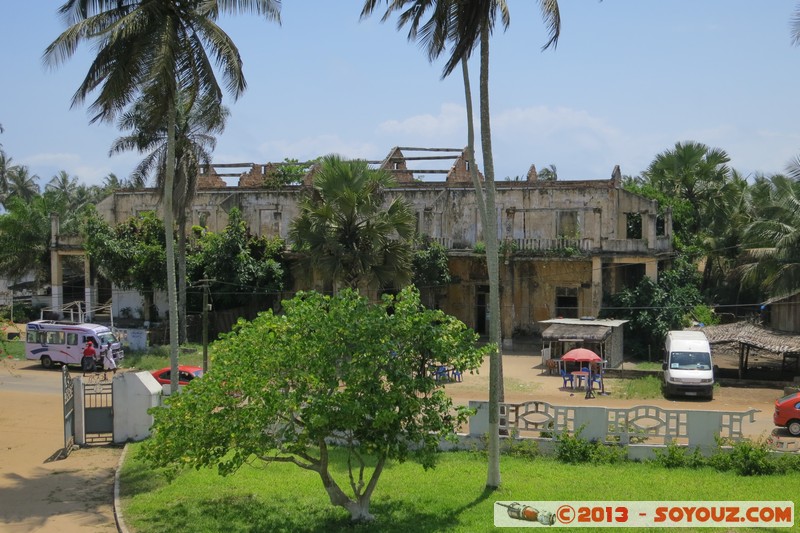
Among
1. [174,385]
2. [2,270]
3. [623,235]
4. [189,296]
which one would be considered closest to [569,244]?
[623,235]

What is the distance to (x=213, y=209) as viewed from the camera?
41906 mm

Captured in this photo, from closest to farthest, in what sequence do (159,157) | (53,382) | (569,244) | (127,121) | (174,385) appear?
(174,385)
(127,121)
(159,157)
(53,382)
(569,244)

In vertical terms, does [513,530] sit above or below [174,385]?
below

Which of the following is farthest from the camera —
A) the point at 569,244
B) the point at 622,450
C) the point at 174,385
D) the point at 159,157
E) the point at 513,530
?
the point at 569,244

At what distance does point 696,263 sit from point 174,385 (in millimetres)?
28552

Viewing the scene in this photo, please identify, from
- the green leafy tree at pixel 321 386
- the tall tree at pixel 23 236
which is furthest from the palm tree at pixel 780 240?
the tall tree at pixel 23 236

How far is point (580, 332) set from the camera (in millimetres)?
29000

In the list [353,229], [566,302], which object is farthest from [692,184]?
[353,229]

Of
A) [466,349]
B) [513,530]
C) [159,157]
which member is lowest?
[513,530]

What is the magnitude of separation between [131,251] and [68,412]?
57.7ft

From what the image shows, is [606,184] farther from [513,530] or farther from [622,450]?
[513,530]

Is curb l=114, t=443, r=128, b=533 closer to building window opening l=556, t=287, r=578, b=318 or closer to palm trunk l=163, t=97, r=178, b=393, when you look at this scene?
palm trunk l=163, t=97, r=178, b=393

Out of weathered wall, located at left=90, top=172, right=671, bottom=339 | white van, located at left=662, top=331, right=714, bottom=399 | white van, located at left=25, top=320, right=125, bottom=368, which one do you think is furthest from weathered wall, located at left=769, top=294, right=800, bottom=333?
white van, located at left=25, top=320, right=125, bottom=368

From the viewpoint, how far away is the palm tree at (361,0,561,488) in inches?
597
